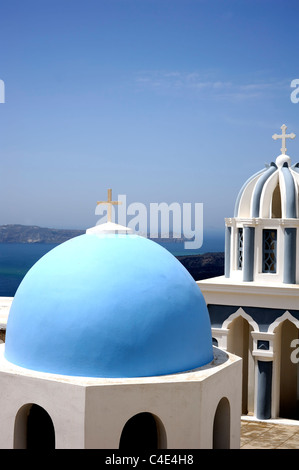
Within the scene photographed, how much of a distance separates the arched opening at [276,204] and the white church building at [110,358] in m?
7.92

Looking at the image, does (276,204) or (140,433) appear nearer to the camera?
(140,433)

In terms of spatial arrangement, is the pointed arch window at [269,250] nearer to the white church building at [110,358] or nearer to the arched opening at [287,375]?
the arched opening at [287,375]

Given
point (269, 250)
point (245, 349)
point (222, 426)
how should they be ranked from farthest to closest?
point (245, 349), point (269, 250), point (222, 426)

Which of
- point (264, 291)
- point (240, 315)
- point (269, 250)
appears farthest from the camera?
point (269, 250)

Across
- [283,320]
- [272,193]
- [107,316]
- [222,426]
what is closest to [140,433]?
[222,426]

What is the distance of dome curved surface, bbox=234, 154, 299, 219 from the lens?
48.0 feet

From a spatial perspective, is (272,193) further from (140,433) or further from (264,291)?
(140,433)

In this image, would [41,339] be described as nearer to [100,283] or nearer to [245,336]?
[100,283]

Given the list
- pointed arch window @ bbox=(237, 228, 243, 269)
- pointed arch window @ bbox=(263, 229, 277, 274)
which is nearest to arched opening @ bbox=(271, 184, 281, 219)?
pointed arch window @ bbox=(263, 229, 277, 274)

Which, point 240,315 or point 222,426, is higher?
point 240,315

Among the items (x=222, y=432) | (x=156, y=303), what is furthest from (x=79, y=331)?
(x=222, y=432)

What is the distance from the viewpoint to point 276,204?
50.8 feet

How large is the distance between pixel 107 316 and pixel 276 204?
29.9 ft

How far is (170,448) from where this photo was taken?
23.6ft
